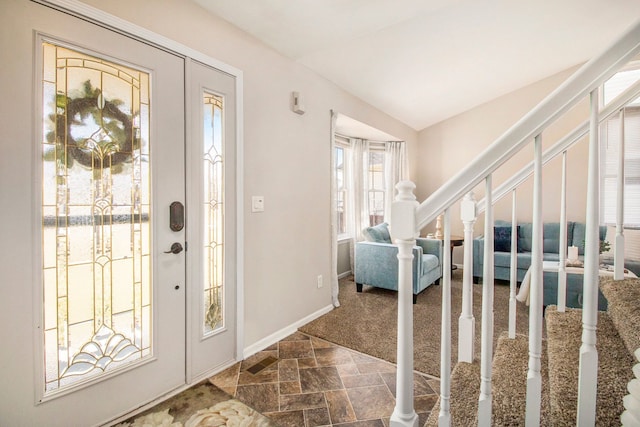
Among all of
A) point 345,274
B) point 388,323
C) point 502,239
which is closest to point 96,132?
point 388,323

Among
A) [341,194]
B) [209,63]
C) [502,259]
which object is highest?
[209,63]

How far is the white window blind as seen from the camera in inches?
Result: 165

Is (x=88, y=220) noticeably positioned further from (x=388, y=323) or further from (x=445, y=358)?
(x=388, y=323)

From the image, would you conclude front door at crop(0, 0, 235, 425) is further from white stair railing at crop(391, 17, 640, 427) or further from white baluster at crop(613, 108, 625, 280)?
white baluster at crop(613, 108, 625, 280)

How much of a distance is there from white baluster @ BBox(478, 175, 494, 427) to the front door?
167 centimetres

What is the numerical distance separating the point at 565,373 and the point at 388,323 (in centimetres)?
199

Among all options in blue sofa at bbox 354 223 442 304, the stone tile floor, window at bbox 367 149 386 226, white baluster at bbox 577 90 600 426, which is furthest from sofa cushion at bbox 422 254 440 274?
white baluster at bbox 577 90 600 426

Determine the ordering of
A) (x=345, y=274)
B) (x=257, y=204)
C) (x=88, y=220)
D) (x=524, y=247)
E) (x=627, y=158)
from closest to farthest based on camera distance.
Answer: (x=88, y=220)
(x=257, y=204)
(x=627, y=158)
(x=524, y=247)
(x=345, y=274)

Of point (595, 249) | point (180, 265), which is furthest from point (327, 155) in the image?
point (595, 249)

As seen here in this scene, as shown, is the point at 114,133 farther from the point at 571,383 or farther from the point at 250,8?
the point at 571,383

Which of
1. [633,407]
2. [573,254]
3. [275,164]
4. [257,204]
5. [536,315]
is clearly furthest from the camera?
[573,254]

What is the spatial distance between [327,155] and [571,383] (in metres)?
2.65

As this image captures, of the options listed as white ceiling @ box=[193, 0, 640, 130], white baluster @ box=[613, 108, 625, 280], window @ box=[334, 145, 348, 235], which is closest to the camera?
white baluster @ box=[613, 108, 625, 280]

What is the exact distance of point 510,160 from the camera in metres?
5.29
